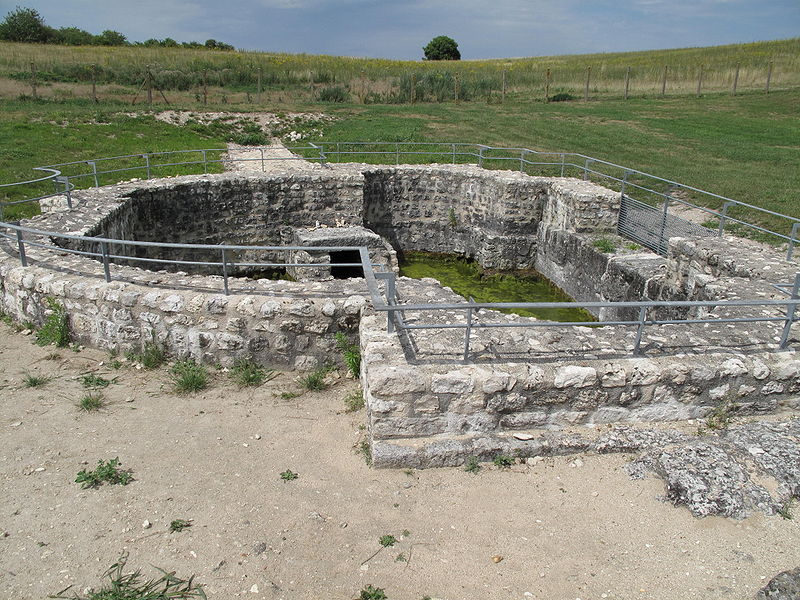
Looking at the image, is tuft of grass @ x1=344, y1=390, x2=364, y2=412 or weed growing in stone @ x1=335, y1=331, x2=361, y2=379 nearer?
tuft of grass @ x1=344, y1=390, x2=364, y2=412

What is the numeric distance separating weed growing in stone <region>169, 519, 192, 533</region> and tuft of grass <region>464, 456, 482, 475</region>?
2.35m

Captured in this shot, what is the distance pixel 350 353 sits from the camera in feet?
23.5

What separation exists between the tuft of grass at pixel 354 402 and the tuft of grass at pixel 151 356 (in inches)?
90.6

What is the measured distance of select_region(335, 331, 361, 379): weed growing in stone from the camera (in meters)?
7.12

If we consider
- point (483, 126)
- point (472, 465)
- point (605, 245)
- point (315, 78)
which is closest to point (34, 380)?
point (472, 465)

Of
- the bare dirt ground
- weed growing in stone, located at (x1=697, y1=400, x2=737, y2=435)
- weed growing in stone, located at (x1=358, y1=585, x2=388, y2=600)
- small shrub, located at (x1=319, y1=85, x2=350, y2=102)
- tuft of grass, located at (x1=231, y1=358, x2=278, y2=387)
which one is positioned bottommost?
weed growing in stone, located at (x1=358, y1=585, x2=388, y2=600)

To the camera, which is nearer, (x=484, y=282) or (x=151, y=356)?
(x=151, y=356)

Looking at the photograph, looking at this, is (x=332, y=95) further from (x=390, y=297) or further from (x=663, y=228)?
(x=390, y=297)

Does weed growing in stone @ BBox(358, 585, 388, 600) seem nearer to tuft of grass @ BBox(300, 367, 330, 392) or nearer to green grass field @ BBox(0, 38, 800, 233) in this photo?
tuft of grass @ BBox(300, 367, 330, 392)

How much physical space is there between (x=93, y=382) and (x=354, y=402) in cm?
293

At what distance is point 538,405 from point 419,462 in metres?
1.20

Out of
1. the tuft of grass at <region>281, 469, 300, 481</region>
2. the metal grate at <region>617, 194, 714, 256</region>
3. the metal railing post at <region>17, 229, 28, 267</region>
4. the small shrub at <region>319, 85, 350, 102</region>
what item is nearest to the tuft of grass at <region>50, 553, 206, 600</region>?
the tuft of grass at <region>281, 469, 300, 481</region>

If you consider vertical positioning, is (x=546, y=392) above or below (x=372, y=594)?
above

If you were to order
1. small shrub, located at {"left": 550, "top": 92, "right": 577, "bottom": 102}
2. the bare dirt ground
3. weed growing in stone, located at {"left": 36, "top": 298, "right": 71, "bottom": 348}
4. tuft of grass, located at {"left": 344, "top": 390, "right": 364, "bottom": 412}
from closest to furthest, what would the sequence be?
1. the bare dirt ground
2. tuft of grass, located at {"left": 344, "top": 390, "right": 364, "bottom": 412}
3. weed growing in stone, located at {"left": 36, "top": 298, "right": 71, "bottom": 348}
4. small shrub, located at {"left": 550, "top": 92, "right": 577, "bottom": 102}
